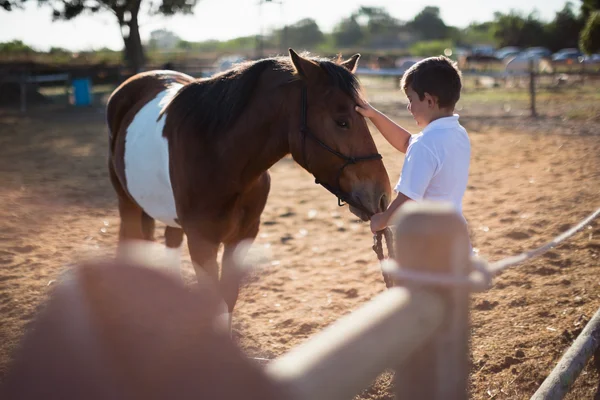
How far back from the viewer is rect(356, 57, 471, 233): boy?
→ 1.91 meters

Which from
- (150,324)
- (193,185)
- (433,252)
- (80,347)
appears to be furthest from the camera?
(150,324)

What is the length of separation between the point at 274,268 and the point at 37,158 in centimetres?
672

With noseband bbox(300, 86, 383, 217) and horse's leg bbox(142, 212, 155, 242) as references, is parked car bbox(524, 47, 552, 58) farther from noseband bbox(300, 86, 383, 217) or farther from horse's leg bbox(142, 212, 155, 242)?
noseband bbox(300, 86, 383, 217)

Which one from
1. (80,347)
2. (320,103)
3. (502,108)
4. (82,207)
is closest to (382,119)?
(320,103)

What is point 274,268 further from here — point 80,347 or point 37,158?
point 37,158

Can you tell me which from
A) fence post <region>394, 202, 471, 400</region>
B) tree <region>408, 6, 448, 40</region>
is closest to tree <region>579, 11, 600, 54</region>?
fence post <region>394, 202, 471, 400</region>

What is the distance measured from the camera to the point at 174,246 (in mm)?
4168

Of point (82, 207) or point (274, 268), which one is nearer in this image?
point (274, 268)

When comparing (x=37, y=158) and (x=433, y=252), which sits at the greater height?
(x=433, y=252)

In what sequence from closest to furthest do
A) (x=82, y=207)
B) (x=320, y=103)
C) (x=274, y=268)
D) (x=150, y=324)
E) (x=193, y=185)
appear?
(x=320, y=103) → (x=193, y=185) → (x=150, y=324) → (x=274, y=268) → (x=82, y=207)

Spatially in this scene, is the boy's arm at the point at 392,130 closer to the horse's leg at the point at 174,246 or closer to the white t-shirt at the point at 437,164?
the white t-shirt at the point at 437,164

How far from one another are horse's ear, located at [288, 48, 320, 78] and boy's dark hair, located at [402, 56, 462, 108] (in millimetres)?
572

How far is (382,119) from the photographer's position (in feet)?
8.05

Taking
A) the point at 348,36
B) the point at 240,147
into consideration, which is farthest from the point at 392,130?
the point at 348,36
